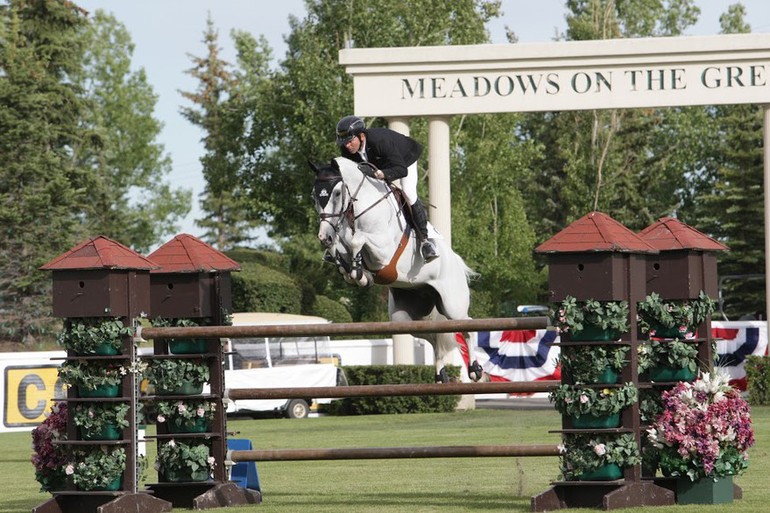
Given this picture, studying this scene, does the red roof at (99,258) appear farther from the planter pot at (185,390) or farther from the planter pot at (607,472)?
the planter pot at (607,472)

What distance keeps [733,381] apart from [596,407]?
16.2 metres

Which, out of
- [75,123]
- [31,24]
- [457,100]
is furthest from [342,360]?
[31,24]

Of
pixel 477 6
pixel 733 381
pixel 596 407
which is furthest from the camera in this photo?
pixel 477 6

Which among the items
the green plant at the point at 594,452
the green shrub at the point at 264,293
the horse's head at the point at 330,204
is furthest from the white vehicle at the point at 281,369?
the horse's head at the point at 330,204

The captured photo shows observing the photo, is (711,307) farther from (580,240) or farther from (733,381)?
(733,381)

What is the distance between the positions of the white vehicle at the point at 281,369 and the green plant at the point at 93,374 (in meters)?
15.2

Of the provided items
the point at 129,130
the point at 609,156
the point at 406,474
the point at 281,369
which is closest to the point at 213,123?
the point at 129,130

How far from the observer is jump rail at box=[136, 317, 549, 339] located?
8398 millimetres

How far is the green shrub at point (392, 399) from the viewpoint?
22.9 m

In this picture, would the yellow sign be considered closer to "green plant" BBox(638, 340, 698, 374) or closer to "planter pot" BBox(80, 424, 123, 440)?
"planter pot" BBox(80, 424, 123, 440)

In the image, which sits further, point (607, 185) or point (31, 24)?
point (607, 185)

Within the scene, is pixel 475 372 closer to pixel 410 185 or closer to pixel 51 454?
pixel 410 185

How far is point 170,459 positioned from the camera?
31.5 feet

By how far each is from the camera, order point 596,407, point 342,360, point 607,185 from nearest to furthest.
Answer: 1. point 596,407
2. point 342,360
3. point 607,185
